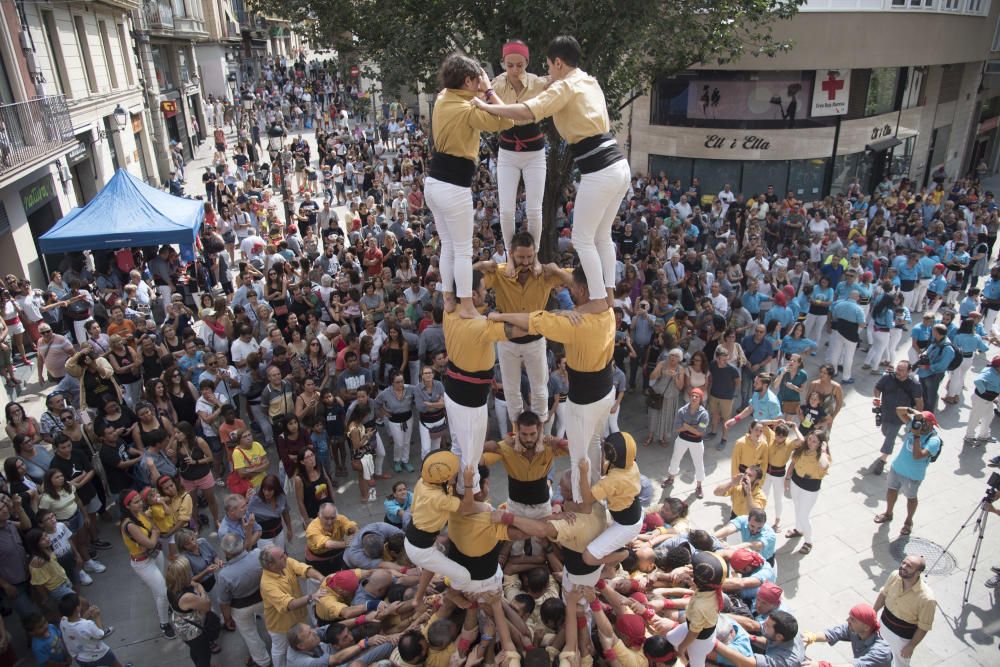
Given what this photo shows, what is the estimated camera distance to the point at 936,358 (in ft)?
30.7

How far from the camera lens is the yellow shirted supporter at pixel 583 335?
4.66m

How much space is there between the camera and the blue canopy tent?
11414 mm

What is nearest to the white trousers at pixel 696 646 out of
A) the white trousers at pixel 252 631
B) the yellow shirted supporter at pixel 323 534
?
the yellow shirted supporter at pixel 323 534

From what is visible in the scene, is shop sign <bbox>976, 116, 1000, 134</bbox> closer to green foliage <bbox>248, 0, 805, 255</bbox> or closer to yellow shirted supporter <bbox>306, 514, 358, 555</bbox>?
green foliage <bbox>248, 0, 805, 255</bbox>

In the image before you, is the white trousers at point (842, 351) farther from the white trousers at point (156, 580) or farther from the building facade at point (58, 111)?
the building facade at point (58, 111)

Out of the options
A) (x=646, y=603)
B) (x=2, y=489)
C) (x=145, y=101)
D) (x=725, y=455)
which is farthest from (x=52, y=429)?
(x=145, y=101)

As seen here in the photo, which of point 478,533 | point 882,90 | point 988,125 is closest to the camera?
point 478,533

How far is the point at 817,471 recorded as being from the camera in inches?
282

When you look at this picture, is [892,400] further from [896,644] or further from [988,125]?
[988,125]

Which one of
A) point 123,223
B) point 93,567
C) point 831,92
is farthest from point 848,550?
point 831,92

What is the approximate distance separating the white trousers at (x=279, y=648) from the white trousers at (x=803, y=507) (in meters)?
5.30

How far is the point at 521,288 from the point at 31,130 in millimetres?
12779

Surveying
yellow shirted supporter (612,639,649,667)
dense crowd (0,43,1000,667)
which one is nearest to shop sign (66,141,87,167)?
dense crowd (0,43,1000,667)

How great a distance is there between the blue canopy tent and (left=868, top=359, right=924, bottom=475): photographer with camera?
11133 mm
